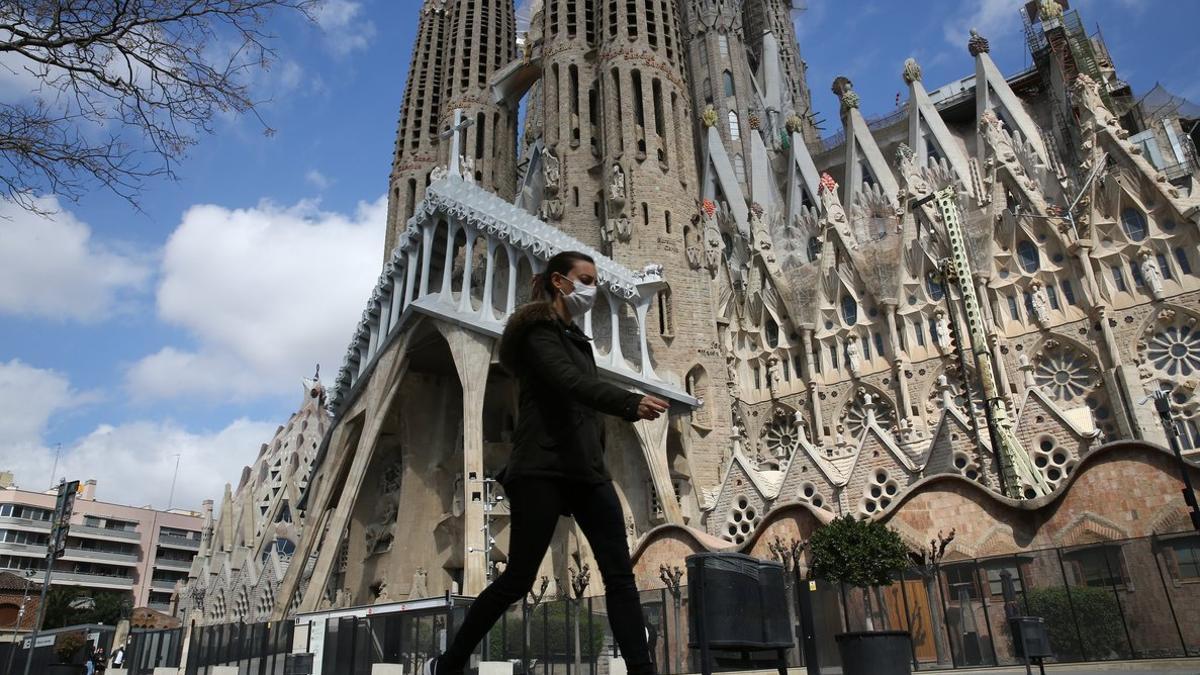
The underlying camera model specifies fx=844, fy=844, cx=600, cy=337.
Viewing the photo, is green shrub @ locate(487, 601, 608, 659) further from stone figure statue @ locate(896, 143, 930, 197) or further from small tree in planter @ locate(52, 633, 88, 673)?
stone figure statue @ locate(896, 143, 930, 197)

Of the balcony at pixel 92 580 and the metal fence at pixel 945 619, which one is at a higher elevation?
the balcony at pixel 92 580

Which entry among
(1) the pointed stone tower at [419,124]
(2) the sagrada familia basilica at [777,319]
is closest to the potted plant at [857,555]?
(2) the sagrada familia basilica at [777,319]

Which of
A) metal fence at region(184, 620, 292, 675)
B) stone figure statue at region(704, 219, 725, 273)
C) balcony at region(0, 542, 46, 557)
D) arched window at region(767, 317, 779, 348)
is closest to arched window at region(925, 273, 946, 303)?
arched window at region(767, 317, 779, 348)

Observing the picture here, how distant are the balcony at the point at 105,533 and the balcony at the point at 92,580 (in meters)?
2.39

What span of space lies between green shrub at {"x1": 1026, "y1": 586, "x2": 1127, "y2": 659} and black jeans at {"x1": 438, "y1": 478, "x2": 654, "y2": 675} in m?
8.51

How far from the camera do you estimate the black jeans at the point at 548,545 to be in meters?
2.91

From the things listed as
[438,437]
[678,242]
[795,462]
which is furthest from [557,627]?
[678,242]

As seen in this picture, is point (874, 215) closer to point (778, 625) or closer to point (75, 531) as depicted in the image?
point (778, 625)

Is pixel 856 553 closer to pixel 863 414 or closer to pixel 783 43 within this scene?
pixel 863 414

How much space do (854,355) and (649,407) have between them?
26.5 meters

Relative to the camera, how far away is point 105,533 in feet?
180

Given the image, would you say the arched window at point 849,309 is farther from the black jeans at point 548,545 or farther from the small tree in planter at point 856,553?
the black jeans at point 548,545

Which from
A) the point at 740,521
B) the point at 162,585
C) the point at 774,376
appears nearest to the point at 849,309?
the point at 774,376

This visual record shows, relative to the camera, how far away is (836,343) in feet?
94.3
